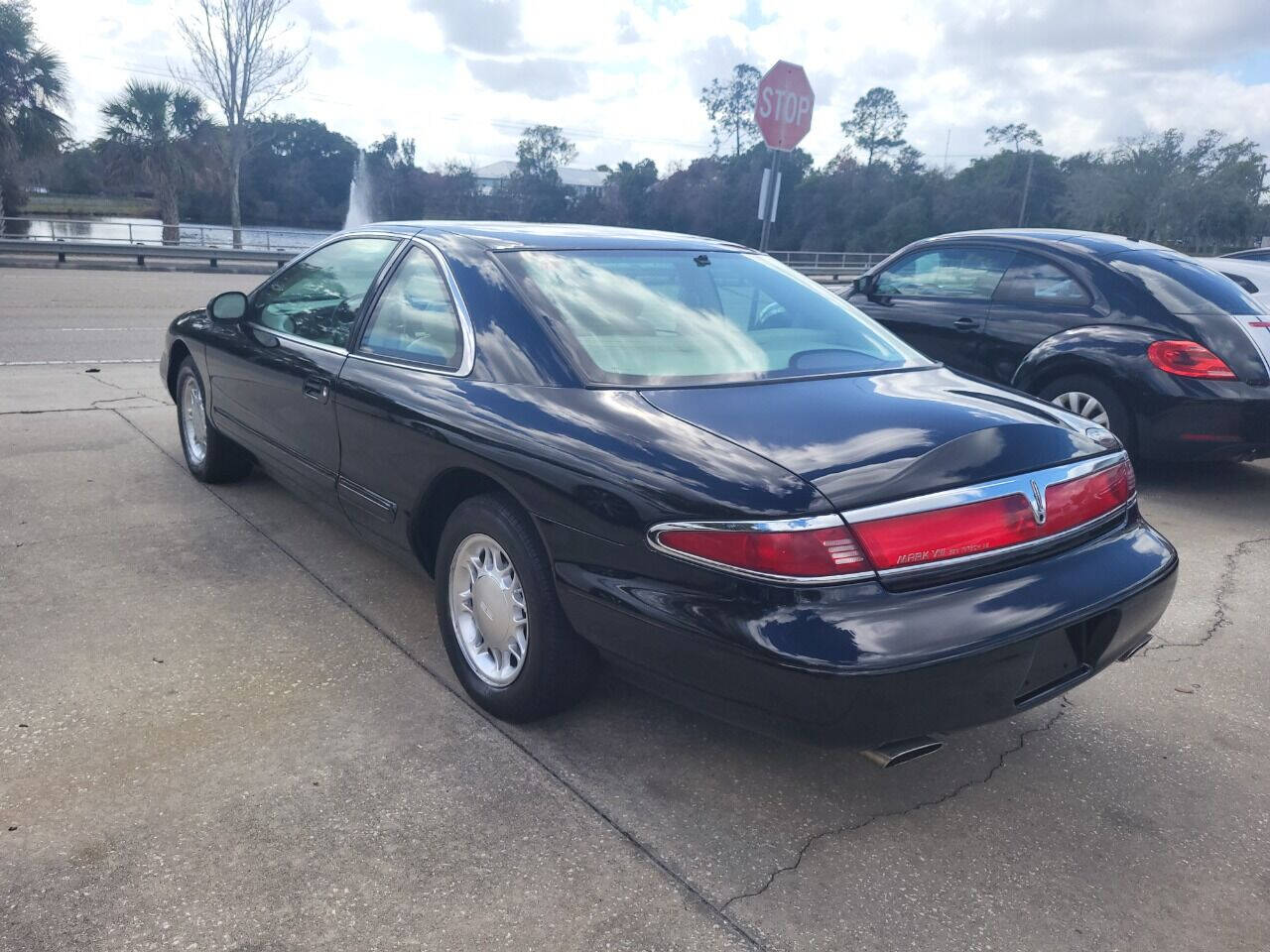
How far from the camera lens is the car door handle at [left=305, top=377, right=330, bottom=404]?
374 cm

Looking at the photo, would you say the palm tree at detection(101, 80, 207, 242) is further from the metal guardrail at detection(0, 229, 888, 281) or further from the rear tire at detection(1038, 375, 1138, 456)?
the rear tire at detection(1038, 375, 1138, 456)

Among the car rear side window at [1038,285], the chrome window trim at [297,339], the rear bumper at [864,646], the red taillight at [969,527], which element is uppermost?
the car rear side window at [1038,285]

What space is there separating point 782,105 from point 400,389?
7499 millimetres

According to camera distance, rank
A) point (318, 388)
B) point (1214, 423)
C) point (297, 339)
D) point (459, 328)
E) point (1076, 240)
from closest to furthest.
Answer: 1. point (459, 328)
2. point (318, 388)
3. point (297, 339)
4. point (1214, 423)
5. point (1076, 240)

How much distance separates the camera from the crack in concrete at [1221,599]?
12.5 feet

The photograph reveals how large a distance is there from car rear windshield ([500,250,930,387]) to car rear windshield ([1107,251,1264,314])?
2971mm

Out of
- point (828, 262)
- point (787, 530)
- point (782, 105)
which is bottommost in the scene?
point (787, 530)

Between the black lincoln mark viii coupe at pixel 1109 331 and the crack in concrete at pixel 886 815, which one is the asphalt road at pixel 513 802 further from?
the black lincoln mark viii coupe at pixel 1109 331

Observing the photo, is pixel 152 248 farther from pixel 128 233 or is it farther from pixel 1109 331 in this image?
pixel 1109 331

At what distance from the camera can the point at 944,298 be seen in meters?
6.89

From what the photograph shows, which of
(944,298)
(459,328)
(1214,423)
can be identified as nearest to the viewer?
(459,328)

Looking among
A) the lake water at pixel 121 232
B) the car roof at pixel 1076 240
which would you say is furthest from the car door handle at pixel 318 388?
the lake water at pixel 121 232

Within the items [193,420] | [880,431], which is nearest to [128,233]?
[193,420]

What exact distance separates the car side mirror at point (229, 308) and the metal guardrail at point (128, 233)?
860 inches
